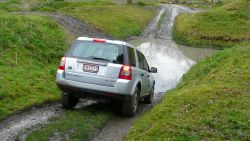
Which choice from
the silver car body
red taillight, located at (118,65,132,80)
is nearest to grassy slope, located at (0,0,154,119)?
the silver car body

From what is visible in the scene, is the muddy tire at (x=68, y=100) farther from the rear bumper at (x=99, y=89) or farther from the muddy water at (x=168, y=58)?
the muddy water at (x=168, y=58)

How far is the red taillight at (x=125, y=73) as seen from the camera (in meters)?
12.6

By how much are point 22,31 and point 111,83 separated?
33.7ft

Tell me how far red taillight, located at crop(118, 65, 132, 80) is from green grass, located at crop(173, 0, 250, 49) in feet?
101

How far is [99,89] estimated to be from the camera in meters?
12.5

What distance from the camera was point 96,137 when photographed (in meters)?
11.1

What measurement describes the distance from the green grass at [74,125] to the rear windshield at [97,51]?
4.94 feet

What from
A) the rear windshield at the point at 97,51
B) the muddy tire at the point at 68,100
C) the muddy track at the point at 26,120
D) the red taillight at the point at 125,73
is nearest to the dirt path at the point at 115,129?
the red taillight at the point at 125,73

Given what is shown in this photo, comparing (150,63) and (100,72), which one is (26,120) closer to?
(100,72)

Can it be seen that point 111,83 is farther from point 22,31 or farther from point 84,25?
point 84,25

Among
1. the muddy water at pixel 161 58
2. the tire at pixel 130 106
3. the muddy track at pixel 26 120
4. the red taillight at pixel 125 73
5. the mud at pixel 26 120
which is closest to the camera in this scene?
the muddy track at pixel 26 120

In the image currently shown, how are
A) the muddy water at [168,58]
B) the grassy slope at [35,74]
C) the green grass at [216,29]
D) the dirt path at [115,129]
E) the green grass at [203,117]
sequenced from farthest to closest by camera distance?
the green grass at [216,29] → the muddy water at [168,58] → the grassy slope at [35,74] → the dirt path at [115,129] → the green grass at [203,117]

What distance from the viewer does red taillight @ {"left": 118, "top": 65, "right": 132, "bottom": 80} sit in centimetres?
1259

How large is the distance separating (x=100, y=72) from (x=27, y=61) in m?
7.06
